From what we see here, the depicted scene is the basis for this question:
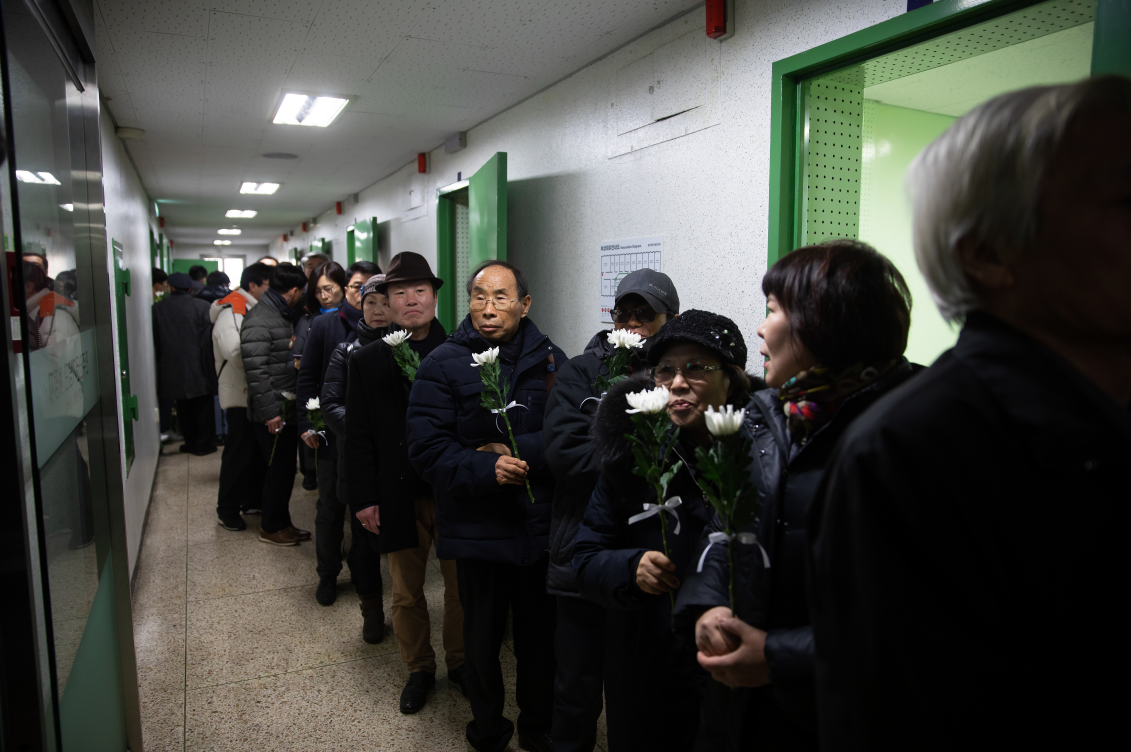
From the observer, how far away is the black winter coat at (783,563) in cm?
108

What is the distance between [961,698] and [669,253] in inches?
102

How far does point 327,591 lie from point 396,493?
4.12ft

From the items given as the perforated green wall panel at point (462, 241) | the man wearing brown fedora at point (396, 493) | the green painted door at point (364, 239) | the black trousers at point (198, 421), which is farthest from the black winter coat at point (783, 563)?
the green painted door at point (364, 239)

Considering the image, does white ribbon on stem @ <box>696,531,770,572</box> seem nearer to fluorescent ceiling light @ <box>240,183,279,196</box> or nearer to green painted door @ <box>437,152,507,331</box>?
green painted door @ <box>437,152,507,331</box>

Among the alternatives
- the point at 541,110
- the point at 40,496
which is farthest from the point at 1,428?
the point at 541,110

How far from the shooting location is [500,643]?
7.32 ft

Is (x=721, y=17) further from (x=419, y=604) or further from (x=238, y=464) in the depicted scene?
(x=238, y=464)

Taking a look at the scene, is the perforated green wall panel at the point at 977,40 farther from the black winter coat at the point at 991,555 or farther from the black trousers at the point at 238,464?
the black trousers at the point at 238,464

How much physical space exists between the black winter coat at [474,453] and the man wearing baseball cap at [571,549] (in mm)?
187

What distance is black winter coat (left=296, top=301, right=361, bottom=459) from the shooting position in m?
3.52

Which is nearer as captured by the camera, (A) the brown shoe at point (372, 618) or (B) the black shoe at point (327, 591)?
(A) the brown shoe at point (372, 618)

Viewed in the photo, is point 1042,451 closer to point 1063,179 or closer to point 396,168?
point 1063,179

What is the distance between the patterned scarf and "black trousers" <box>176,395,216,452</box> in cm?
672

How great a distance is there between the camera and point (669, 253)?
309cm
